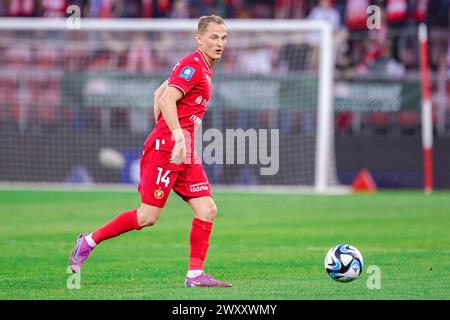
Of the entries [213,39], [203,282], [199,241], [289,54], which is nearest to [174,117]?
[213,39]

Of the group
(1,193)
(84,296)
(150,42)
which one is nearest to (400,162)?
(150,42)

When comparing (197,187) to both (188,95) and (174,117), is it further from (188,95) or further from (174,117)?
(188,95)

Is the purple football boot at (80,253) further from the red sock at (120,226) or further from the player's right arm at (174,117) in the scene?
the player's right arm at (174,117)

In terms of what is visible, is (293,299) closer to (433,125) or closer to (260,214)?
(260,214)

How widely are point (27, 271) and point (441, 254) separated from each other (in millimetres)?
4234

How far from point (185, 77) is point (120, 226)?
1.33 metres

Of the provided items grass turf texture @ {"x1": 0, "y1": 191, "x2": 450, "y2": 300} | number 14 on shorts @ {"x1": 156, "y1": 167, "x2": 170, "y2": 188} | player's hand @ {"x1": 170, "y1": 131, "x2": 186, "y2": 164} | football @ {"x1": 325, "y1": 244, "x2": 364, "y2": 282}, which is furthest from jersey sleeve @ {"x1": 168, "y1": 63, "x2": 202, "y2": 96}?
football @ {"x1": 325, "y1": 244, "x2": 364, "y2": 282}

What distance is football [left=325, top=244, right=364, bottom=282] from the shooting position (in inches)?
337

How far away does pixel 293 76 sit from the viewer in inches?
866

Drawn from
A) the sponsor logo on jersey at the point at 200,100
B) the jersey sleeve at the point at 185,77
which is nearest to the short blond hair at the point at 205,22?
the jersey sleeve at the point at 185,77

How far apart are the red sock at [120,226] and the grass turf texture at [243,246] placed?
1.29ft

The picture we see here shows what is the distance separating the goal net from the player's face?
1214 cm

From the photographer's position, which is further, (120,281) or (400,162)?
(400,162)

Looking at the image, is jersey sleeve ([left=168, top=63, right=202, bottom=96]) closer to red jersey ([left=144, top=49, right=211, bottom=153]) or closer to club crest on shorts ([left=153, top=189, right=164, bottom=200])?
red jersey ([left=144, top=49, right=211, bottom=153])
